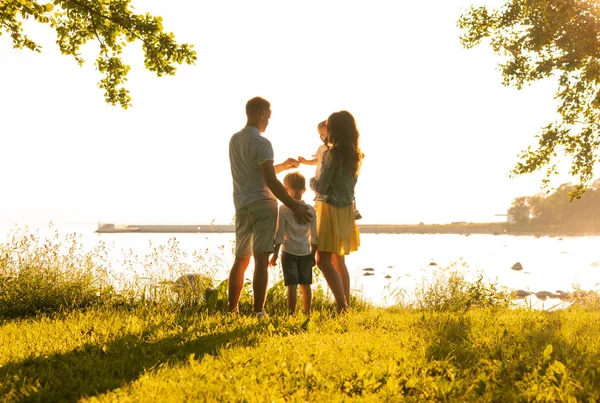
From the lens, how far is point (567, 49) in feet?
37.3

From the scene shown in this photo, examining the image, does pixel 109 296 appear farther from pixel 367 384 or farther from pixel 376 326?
pixel 367 384

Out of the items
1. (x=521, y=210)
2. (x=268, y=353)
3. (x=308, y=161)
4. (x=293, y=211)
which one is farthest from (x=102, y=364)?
(x=521, y=210)

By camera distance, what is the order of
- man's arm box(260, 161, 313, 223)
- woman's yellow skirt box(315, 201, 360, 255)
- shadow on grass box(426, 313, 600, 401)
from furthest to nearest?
1. woman's yellow skirt box(315, 201, 360, 255)
2. man's arm box(260, 161, 313, 223)
3. shadow on grass box(426, 313, 600, 401)

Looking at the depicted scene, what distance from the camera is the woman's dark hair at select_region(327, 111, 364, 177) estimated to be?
6234 millimetres

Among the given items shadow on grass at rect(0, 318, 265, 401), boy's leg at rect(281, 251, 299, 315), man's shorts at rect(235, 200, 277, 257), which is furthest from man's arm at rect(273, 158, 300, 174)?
shadow on grass at rect(0, 318, 265, 401)

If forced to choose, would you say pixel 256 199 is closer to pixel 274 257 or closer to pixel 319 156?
pixel 274 257

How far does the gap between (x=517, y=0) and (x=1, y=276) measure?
476 inches

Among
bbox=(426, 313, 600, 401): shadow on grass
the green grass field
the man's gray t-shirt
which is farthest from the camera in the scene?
the man's gray t-shirt

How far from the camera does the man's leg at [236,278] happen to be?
5891 millimetres

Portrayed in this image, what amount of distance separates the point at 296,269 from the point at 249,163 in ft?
4.69

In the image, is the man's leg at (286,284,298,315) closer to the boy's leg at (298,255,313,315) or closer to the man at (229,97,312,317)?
the boy's leg at (298,255,313,315)

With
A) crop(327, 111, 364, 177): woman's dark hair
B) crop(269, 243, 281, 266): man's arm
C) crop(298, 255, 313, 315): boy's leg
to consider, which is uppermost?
crop(327, 111, 364, 177): woman's dark hair

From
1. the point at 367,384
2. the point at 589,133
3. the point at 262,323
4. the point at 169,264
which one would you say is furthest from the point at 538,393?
the point at 589,133

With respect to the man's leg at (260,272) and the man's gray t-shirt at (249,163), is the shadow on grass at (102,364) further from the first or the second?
the man's gray t-shirt at (249,163)
